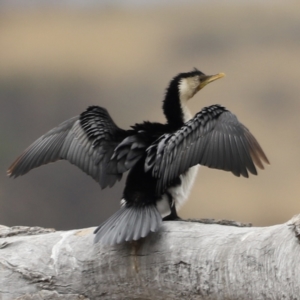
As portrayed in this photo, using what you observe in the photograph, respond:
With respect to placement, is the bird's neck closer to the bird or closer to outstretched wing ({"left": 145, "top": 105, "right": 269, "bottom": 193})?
the bird

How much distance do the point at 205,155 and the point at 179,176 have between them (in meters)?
0.20

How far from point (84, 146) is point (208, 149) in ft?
1.84

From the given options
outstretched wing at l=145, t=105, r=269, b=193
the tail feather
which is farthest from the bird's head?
the tail feather

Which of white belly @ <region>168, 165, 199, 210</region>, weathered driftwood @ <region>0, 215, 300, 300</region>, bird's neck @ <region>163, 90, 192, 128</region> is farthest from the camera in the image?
bird's neck @ <region>163, 90, 192, 128</region>

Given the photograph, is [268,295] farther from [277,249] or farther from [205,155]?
[205,155]

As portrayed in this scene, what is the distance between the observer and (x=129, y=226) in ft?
7.11

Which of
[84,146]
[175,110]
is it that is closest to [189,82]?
[175,110]

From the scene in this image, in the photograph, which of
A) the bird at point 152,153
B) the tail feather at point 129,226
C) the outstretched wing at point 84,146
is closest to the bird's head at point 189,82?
the bird at point 152,153

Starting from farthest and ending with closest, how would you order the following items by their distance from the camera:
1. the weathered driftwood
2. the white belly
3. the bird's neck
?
the bird's neck < the white belly < the weathered driftwood

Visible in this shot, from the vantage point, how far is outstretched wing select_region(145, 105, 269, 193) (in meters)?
2.27

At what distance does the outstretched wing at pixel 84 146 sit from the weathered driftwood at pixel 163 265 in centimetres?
32

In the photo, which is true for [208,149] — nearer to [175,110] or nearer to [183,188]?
[183,188]

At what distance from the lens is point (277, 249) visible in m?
1.92

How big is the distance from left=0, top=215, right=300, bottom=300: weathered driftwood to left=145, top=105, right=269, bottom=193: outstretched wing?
0.64 ft
